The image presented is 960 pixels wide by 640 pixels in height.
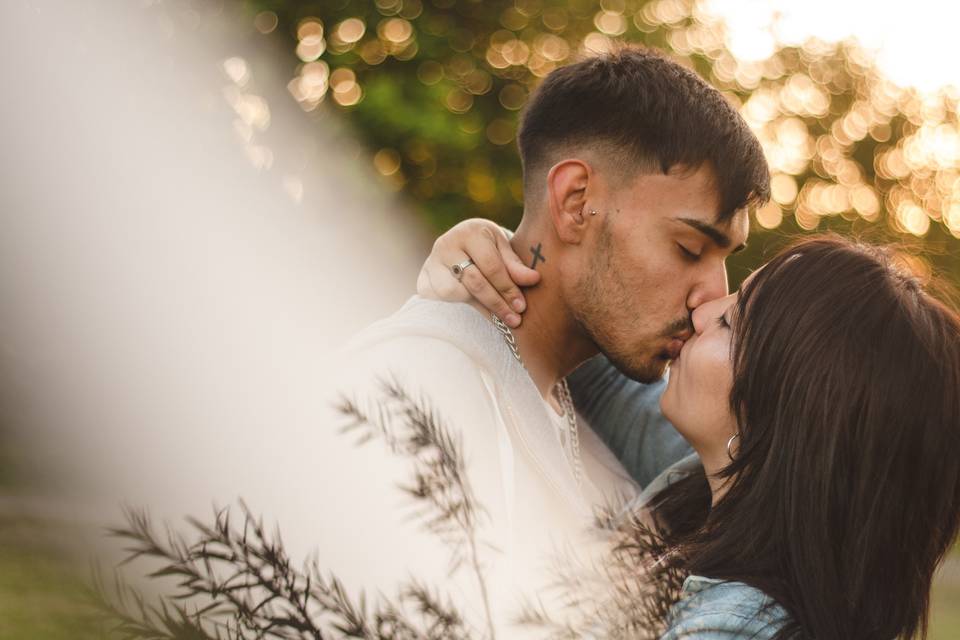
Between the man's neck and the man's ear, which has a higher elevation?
the man's ear

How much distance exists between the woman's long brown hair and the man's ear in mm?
773

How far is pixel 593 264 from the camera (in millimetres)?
2684

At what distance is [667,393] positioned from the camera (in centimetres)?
227

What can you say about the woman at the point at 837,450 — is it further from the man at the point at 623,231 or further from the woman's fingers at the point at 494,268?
the woman's fingers at the point at 494,268

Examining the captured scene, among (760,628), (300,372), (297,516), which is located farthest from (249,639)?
(760,628)

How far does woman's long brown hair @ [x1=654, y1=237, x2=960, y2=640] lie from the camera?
1834 millimetres

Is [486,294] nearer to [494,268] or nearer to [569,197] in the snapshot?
[494,268]

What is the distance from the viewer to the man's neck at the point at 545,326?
8.90 feet

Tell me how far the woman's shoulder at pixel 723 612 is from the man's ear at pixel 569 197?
1233 millimetres

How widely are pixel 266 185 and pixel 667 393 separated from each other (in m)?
3.53

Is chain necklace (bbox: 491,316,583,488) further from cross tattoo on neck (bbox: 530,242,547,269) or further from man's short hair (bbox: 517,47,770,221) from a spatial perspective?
man's short hair (bbox: 517,47,770,221)

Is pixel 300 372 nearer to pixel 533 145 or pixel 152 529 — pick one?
pixel 152 529
